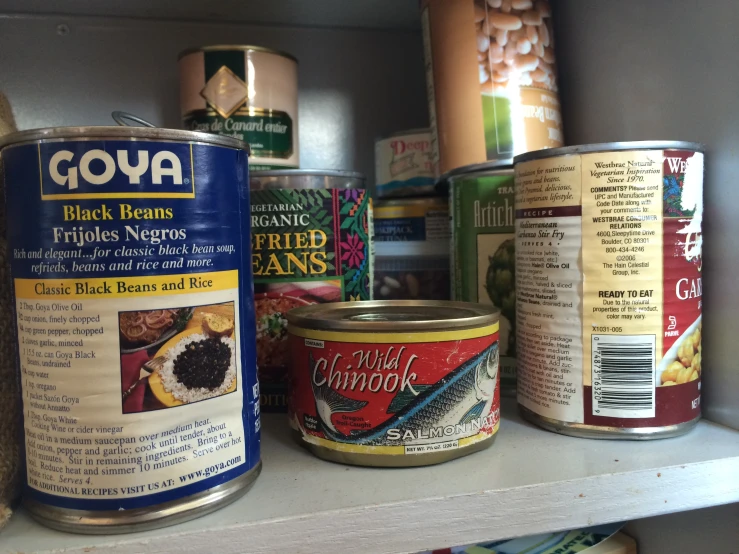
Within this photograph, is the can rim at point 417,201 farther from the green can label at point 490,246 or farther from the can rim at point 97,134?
the can rim at point 97,134

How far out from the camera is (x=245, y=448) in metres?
0.47

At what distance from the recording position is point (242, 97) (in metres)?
0.70

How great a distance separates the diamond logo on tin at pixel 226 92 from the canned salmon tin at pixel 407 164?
237 mm

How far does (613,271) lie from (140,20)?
2.34 ft

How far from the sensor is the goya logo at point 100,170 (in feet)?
1.33

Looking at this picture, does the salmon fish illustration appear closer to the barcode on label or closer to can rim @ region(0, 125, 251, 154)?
the barcode on label

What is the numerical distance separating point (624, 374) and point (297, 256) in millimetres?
329

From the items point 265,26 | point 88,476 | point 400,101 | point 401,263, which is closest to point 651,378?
point 401,263

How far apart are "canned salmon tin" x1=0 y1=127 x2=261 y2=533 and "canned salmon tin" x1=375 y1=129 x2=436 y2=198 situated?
0.44m

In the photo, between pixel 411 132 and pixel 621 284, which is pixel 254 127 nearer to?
pixel 411 132

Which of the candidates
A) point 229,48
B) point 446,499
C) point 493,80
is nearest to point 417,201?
point 493,80

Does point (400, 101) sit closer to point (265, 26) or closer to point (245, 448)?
point (265, 26)

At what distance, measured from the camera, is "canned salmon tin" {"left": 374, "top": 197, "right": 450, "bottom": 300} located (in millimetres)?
793

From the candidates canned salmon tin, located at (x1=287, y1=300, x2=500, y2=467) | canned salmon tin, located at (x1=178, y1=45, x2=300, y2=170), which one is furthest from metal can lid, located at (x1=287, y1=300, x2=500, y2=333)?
canned salmon tin, located at (x1=178, y1=45, x2=300, y2=170)
